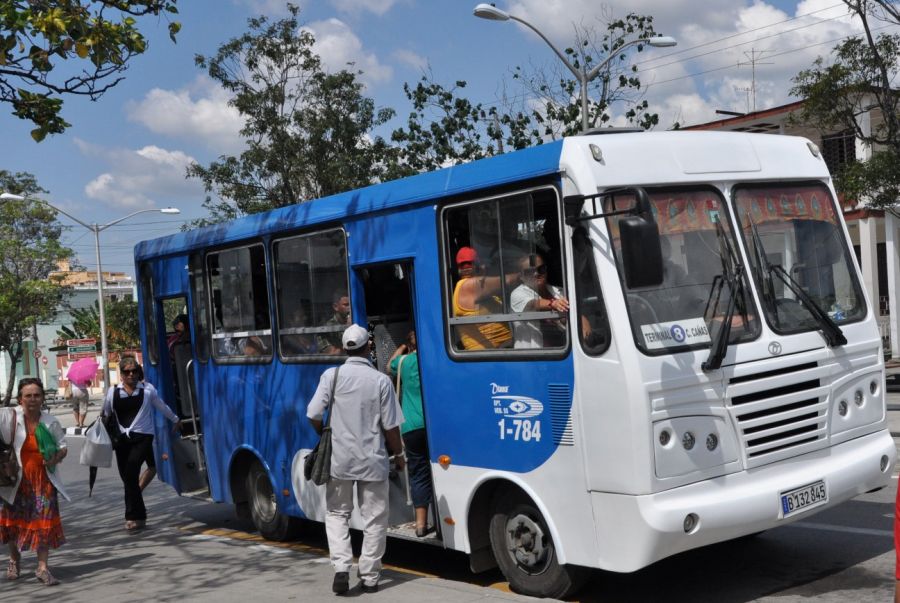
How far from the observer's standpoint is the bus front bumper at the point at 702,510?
5.82m

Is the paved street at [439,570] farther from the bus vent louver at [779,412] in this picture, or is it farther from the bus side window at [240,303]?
the bus side window at [240,303]

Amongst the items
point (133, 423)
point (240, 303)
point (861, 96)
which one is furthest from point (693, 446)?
point (861, 96)

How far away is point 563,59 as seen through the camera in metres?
19.9

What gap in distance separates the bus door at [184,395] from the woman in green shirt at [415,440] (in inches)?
151

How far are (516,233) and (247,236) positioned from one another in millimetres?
3692

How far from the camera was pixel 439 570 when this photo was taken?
8.24 m

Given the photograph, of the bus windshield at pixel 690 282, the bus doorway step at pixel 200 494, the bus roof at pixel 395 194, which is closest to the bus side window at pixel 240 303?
the bus roof at pixel 395 194

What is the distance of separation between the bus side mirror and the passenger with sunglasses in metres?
0.54

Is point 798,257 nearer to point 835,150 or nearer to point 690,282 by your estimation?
point 690,282

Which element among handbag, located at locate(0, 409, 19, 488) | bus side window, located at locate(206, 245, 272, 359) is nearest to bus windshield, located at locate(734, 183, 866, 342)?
bus side window, located at locate(206, 245, 272, 359)

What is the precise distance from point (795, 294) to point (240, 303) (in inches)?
204

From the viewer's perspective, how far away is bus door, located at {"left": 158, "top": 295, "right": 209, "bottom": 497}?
11.2 meters

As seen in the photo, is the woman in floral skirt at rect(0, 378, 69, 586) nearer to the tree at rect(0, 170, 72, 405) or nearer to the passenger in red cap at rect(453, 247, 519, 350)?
the passenger in red cap at rect(453, 247, 519, 350)

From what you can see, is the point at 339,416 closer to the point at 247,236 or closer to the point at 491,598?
the point at 491,598
